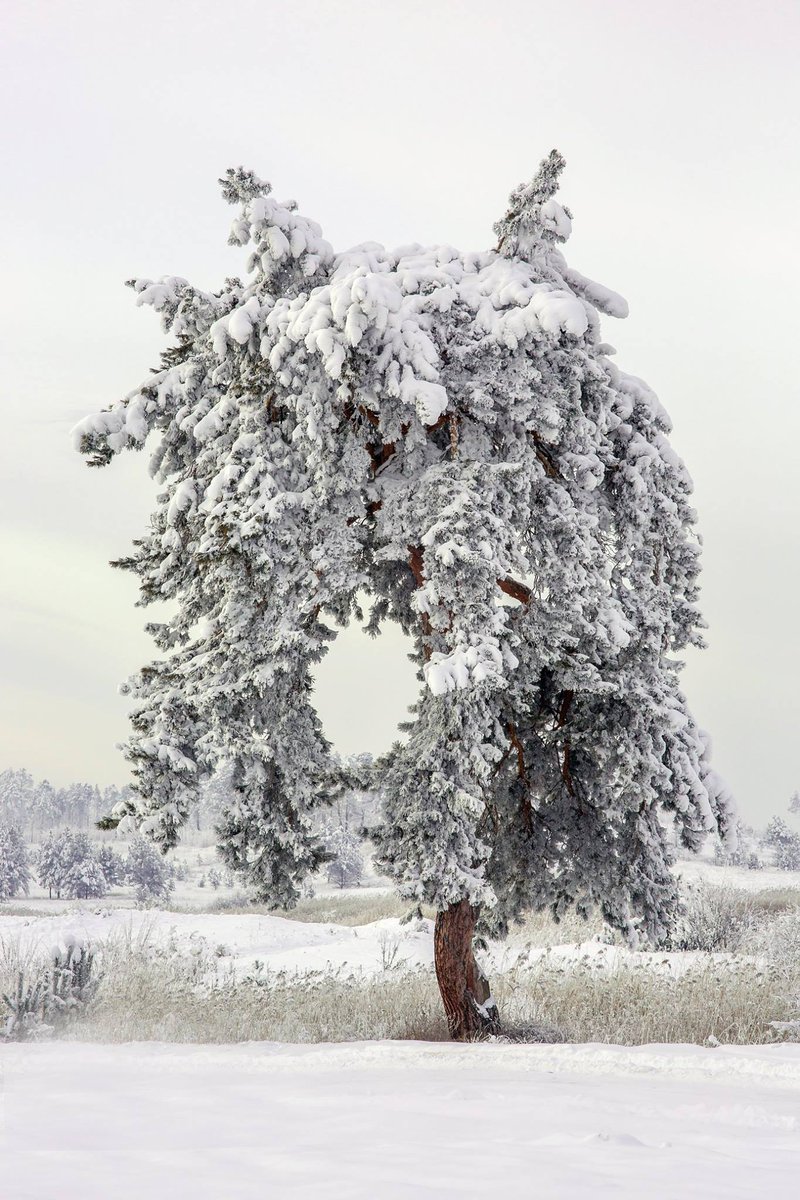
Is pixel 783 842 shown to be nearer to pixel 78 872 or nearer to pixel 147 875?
pixel 147 875

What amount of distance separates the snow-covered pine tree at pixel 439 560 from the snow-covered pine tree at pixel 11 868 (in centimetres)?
5899

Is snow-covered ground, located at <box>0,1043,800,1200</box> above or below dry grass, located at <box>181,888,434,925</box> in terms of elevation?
above

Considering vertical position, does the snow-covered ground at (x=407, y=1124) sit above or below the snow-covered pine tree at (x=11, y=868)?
above

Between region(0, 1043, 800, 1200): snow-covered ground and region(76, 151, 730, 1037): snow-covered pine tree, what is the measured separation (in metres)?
2.22

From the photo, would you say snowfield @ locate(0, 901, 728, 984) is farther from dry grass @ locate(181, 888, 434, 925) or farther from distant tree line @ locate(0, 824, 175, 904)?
distant tree line @ locate(0, 824, 175, 904)

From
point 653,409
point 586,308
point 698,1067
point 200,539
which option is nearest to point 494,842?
point 698,1067

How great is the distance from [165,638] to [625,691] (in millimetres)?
5297

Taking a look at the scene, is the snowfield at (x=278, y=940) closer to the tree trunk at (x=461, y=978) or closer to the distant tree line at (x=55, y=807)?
the tree trunk at (x=461, y=978)

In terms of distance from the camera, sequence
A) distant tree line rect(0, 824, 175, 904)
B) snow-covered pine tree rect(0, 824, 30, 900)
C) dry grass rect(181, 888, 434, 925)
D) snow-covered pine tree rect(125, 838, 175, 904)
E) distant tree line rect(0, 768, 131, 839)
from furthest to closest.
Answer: distant tree line rect(0, 768, 131, 839) → snow-covered pine tree rect(0, 824, 30, 900) → distant tree line rect(0, 824, 175, 904) → snow-covered pine tree rect(125, 838, 175, 904) → dry grass rect(181, 888, 434, 925)

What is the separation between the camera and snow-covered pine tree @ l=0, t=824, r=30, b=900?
2452 inches

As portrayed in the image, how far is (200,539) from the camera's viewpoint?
30.8 ft

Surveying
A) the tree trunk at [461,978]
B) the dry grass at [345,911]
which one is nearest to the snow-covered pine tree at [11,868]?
the dry grass at [345,911]

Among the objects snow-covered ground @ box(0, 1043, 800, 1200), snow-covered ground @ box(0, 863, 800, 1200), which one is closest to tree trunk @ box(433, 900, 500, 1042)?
snow-covered ground @ box(0, 863, 800, 1200)

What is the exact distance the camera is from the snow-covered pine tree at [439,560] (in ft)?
29.1
